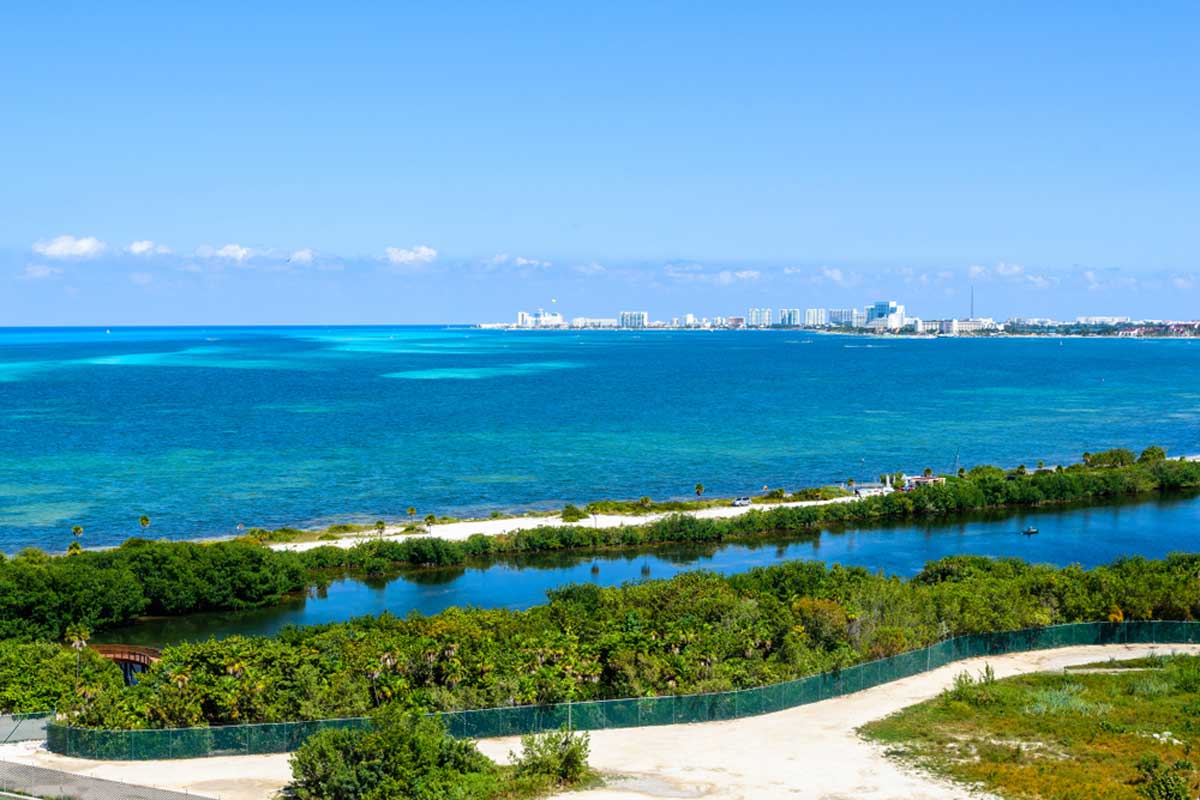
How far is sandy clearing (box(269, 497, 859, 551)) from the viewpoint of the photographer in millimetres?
72312

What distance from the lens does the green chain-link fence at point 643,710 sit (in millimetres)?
30750

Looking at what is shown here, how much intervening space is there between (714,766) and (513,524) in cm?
4867

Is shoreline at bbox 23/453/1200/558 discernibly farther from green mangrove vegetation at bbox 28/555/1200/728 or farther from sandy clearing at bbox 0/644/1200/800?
sandy clearing at bbox 0/644/1200/800

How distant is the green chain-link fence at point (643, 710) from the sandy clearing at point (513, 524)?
120ft

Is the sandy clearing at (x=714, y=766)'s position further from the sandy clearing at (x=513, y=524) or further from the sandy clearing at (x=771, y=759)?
the sandy clearing at (x=513, y=524)

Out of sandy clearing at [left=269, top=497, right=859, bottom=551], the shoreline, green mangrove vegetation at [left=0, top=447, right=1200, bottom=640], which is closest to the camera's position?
green mangrove vegetation at [left=0, top=447, right=1200, bottom=640]

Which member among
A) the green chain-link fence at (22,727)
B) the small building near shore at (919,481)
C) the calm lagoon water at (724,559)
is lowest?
the calm lagoon water at (724,559)

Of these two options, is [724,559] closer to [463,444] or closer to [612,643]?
[612,643]

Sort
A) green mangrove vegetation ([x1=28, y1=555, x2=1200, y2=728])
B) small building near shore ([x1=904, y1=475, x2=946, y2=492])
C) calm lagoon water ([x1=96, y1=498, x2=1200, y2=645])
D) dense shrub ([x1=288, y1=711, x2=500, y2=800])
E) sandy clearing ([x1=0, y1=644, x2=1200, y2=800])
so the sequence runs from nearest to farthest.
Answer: dense shrub ([x1=288, y1=711, x2=500, y2=800]) < sandy clearing ([x1=0, y1=644, x2=1200, y2=800]) < green mangrove vegetation ([x1=28, y1=555, x2=1200, y2=728]) < calm lagoon water ([x1=96, y1=498, x2=1200, y2=645]) < small building near shore ([x1=904, y1=475, x2=946, y2=492])

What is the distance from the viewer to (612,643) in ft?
125

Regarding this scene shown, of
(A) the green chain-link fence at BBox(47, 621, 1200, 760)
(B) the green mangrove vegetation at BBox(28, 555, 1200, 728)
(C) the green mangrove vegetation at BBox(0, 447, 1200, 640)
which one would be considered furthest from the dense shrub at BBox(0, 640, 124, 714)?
(C) the green mangrove vegetation at BBox(0, 447, 1200, 640)

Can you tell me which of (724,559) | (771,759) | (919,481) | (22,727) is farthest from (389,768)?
(919,481)

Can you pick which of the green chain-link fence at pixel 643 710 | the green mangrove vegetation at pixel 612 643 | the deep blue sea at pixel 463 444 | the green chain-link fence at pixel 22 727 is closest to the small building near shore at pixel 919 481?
the deep blue sea at pixel 463 444

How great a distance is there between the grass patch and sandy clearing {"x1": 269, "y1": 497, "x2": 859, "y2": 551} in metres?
41.1
